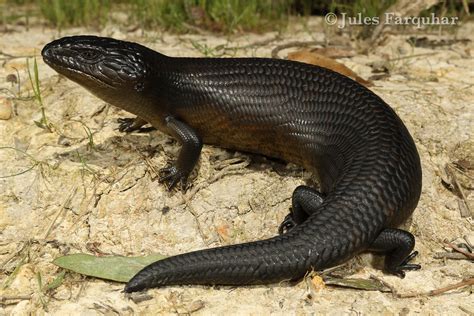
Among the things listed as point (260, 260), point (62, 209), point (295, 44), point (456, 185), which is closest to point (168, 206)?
point (62, 209)

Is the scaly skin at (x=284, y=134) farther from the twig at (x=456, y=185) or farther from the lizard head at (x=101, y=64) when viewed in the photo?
the twig at (x=456, y=185)

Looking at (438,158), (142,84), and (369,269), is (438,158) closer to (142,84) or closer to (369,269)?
(369,269)

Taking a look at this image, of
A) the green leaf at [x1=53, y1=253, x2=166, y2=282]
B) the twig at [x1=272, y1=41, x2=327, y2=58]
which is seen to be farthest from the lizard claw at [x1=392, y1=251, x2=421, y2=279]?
the twig at [x1=272, y1=41, x2=327, y2=58]

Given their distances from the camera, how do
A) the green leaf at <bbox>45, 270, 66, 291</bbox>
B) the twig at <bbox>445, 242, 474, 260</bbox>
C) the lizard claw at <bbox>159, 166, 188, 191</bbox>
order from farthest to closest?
1. the lizard claw at <bbox>159, 166, 188, 191</bbox>
2. the twig at <bbox>445, 242, 474, 260</bbox>
3. the green leaf at <bbox>45, 270, 66, 291</bbox>

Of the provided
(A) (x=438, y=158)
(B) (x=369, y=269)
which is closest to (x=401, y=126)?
(A) (x=438, y=158)

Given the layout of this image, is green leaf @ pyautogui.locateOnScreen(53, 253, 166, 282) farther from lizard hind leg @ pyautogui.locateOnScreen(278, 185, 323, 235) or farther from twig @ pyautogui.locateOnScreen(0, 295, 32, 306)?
lizard hind leg @ pyautogui.locateOnScreen(278, 185, 323, 235)
